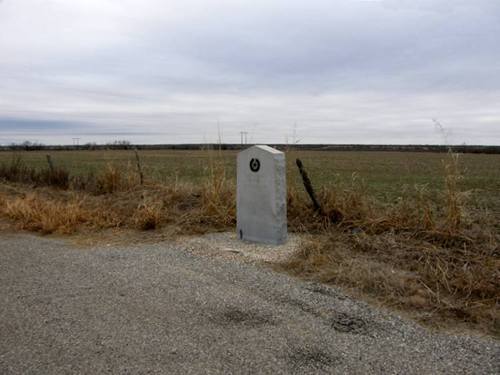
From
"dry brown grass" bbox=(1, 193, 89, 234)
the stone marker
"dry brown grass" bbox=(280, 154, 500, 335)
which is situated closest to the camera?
"dry brown grass" bbox=(280, 154, 500, 335)

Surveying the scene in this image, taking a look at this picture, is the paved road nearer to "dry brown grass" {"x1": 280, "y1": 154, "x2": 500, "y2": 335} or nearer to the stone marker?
"dry brown grass" {"x1": 280, "y1": 154, "x2": 500, "y2": 335}

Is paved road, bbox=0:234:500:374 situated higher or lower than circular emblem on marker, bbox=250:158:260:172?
lower

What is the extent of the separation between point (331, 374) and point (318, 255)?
263 centimetres

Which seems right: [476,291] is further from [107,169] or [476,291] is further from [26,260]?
[107,169]

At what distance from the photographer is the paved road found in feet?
9.66

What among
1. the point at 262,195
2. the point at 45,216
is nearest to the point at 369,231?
the point at 262,195

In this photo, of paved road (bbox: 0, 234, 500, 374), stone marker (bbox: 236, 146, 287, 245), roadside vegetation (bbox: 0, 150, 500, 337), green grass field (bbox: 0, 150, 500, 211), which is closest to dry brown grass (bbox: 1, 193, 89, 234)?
roadside vegetation (bbox: 0, 150, 500, 337)

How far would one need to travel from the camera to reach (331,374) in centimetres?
282

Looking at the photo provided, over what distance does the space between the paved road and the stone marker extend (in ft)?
4.02

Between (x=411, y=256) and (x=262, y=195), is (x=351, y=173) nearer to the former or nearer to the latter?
(x=262, y=195)

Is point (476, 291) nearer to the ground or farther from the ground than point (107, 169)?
nearer to the ground

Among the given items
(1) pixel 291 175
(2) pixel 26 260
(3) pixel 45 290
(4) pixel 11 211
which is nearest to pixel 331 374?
(3) pixel 45 290

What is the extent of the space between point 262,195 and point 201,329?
3102 mm

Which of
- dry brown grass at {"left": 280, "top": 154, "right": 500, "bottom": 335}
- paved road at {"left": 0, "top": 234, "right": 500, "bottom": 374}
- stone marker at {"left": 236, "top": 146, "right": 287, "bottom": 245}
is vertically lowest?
paved road at {"left": 0, "top": 234, "right": 500, "bottom": 374}
